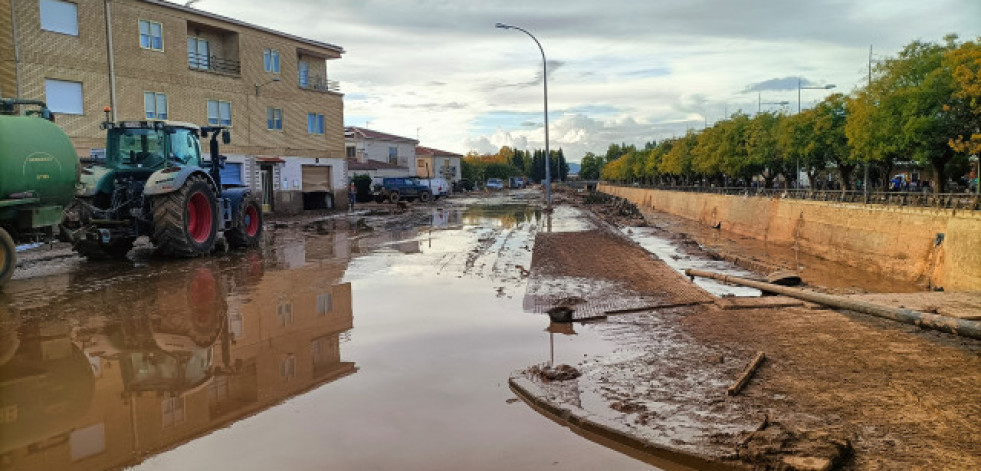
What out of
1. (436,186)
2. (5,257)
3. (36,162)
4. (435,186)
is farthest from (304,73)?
(5,257)

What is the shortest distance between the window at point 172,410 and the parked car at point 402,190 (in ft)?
159

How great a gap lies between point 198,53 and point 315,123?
922 centimetres

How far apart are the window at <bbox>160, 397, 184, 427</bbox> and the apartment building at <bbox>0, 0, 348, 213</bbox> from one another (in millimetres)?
15895

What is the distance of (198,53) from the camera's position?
112 feet

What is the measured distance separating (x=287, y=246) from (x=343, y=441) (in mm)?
15702

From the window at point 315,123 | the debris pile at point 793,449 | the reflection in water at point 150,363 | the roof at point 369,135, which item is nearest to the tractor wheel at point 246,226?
the reflection in water at point 150,363

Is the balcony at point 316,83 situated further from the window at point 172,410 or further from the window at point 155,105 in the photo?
the window at point 172,410

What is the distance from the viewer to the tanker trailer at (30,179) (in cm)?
1160

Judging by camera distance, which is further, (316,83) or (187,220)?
(316,83)

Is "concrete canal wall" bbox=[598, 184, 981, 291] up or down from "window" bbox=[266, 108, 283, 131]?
down

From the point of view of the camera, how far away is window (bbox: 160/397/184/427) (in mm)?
5492

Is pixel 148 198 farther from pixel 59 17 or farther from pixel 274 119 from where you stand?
pixel 274 119

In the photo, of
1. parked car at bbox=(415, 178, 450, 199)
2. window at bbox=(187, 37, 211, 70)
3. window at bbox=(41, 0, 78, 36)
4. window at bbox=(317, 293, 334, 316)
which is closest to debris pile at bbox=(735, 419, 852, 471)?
window at bbox=(317, 293, 334, 316)

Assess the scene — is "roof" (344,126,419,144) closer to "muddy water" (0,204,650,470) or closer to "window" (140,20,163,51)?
"window" (140,20,163,51)
